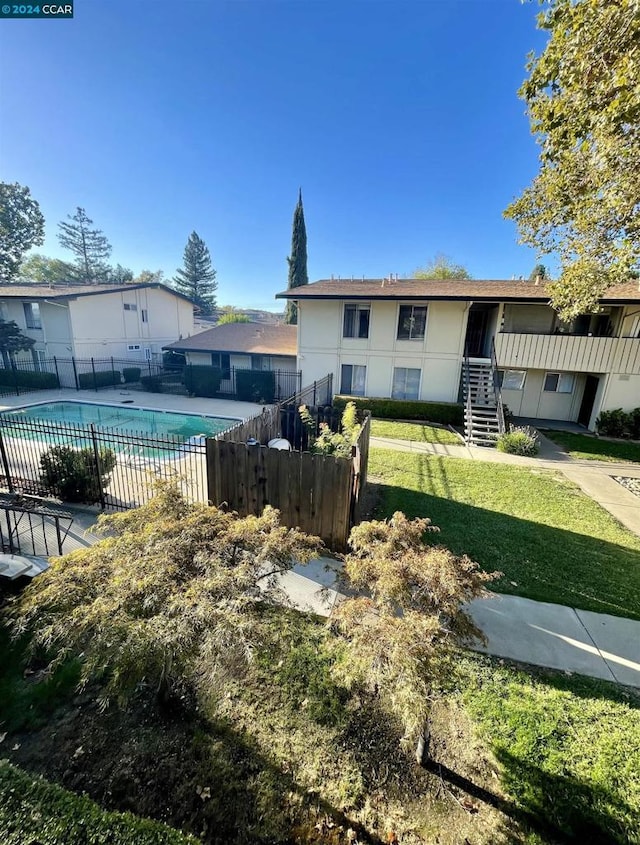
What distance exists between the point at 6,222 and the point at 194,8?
4166 centimetres

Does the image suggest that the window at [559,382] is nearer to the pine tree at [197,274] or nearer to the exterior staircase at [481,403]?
the exterior staircase at [481,403]

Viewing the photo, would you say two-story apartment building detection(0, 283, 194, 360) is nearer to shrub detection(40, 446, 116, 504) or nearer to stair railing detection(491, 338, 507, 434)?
shrub detection(40, 446, 116, 504)

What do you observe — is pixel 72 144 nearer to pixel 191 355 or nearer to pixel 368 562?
pixel 191 355

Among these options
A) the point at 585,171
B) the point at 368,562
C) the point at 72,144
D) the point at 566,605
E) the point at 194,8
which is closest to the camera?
the point at 368,562

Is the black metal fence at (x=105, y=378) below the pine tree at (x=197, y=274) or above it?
below

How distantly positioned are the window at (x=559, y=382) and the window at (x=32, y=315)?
1216 inches

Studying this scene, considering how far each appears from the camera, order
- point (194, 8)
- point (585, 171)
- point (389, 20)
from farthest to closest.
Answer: point (389, 20)
point (194, 8)
point (585, 171)

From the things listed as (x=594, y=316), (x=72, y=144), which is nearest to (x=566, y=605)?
(x=594, y=316)

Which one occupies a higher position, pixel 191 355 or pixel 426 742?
pixel 191 355

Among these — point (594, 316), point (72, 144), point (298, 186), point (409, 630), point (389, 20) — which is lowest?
point (409, 630)

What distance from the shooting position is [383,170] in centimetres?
2002

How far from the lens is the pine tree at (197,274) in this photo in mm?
52866

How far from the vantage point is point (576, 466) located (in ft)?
36.1

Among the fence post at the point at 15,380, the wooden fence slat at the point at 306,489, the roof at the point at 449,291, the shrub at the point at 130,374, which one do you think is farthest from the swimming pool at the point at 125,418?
the wooden fence slat at the point at 306,489
